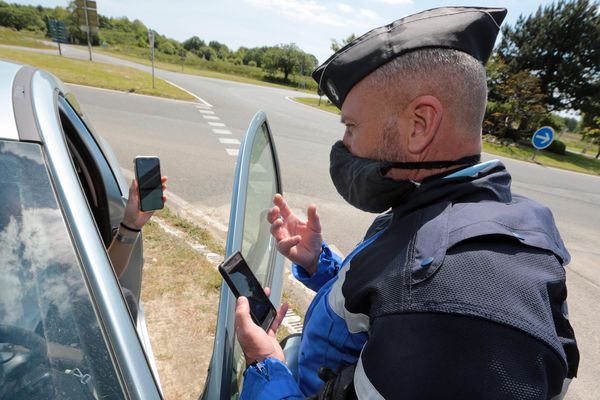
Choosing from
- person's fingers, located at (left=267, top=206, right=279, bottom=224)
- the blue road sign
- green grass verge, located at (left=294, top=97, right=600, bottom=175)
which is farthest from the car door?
the blue road sign

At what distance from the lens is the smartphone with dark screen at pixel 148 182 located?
5.98 ft

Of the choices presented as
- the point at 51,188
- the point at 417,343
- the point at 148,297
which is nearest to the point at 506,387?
the point at 417,343

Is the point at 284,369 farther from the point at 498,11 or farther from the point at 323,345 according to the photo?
the point at 498,11

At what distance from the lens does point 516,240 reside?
0.76 meters

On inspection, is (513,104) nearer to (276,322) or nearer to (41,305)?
(276,322)

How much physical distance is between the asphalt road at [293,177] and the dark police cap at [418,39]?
3.08 metres

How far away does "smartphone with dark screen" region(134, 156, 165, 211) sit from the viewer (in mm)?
1824

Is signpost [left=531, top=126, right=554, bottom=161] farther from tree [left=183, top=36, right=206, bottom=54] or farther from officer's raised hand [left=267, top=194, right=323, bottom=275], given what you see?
tree [left=183, top=36, right=206, bottom=54]

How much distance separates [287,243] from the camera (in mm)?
1666

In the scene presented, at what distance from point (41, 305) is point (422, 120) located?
1173 mm

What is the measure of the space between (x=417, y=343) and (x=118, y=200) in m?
2.13

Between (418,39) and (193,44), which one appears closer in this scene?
(418,39)

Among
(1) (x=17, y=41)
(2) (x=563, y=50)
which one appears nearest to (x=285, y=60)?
(1) (x=17, y=41)

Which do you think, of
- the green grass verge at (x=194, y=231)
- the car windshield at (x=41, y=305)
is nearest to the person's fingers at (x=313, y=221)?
the car windshield at (x=41, y=305)
